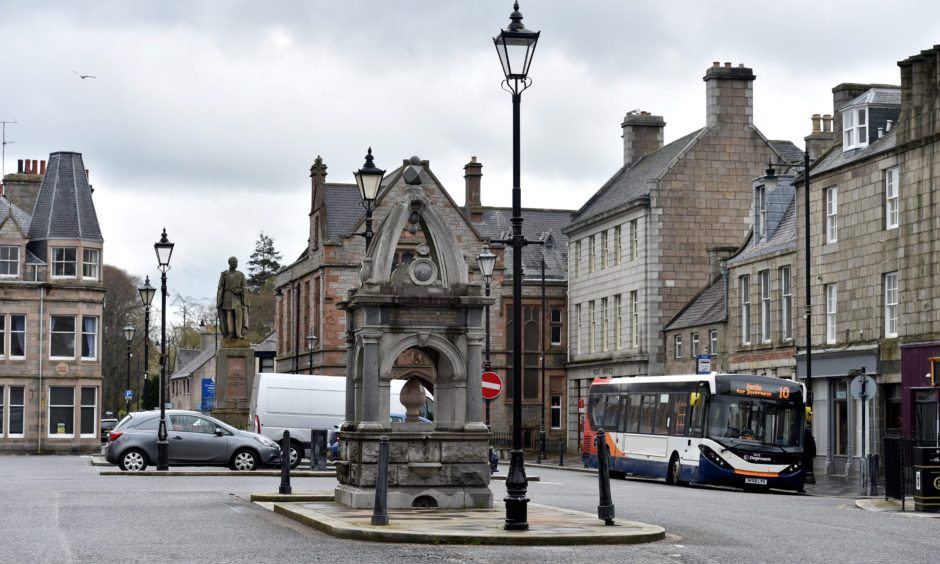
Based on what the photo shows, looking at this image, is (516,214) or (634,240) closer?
(516,214)

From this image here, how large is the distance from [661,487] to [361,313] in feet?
52.4

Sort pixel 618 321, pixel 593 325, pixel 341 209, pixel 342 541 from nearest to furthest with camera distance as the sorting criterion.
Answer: pixel 342 541
pixel 618 321
pixel 593 325
pixel 341 209

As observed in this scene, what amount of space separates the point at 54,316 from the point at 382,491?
51.3 meters

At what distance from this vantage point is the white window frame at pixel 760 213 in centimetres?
5247

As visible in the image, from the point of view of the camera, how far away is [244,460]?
3916 centimetres

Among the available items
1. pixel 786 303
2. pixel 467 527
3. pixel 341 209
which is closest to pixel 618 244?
pixel 341 209

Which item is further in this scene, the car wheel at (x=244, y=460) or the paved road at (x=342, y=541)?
the car wheel at (x=244, y=460)

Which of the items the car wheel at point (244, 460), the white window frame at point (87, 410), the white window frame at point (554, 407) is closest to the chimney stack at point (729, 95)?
the white window frame at point (554, 407)

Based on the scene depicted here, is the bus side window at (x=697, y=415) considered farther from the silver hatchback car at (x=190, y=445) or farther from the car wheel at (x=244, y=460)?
the car wheel at (x=244, y=460)

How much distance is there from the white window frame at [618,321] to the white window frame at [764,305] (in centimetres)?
1525

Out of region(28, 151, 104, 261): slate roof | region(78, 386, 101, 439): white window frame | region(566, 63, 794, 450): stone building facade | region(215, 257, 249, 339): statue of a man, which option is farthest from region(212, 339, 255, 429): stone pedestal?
region(28, 151, 104, 261): slate roof

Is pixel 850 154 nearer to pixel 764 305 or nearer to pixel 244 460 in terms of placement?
pixel 764 305

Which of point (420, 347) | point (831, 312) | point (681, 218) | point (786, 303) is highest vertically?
point (681, 218)

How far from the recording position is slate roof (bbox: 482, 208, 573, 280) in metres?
79.9
